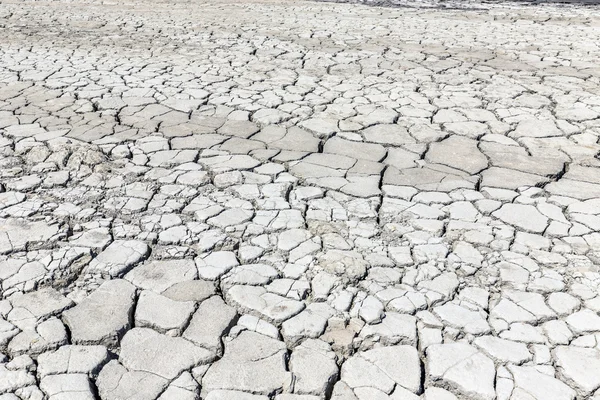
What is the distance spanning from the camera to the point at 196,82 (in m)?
5.45

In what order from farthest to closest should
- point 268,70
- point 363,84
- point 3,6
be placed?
point 3,6 < point 268,70 < point 363,84

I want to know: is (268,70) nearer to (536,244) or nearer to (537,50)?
(537,50)

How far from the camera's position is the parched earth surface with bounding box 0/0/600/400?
2232 mm

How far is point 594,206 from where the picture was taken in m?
3.34

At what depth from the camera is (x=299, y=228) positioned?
3111 mm

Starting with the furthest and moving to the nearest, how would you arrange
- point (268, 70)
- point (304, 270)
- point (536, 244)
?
point (268, 70) → point (536, 244) → point (304, 270)

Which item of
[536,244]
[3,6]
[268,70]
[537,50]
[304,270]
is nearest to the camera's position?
[304,270]

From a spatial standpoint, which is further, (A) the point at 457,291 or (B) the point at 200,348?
(A) the point at 457,291

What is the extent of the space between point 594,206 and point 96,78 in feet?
13.6

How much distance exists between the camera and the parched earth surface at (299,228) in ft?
7.32

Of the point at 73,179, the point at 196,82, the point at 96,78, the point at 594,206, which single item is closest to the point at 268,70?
the point at 196,82

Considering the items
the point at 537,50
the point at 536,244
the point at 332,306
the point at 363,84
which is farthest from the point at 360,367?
the point at 537,50

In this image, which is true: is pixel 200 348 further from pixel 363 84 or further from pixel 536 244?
pixel 363 84

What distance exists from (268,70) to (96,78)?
152cm
